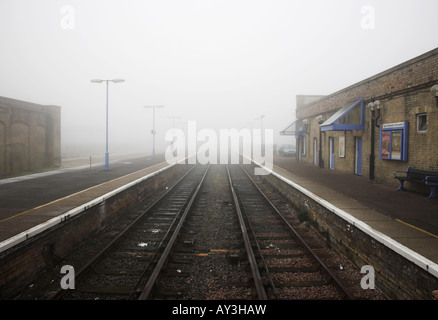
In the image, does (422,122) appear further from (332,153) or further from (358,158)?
(332,153)

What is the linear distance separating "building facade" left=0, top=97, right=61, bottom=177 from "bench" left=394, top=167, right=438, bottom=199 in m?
21.0

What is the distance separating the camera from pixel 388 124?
12.7 meters

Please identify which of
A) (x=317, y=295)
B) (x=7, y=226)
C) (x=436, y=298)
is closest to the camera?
(x=436, y=298)

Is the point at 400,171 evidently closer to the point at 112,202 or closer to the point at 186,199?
the point at 186,199

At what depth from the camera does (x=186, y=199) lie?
40.2 feet

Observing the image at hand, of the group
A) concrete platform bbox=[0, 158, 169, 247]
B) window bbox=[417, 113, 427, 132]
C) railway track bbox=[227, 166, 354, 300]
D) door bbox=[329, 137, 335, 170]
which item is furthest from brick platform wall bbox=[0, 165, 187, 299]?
door bbox=[329, 137, 335, 170]

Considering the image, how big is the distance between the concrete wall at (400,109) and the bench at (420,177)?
30cm

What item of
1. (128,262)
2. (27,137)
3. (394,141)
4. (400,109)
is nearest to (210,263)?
(128,262)

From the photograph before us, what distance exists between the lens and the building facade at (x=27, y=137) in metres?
17.8

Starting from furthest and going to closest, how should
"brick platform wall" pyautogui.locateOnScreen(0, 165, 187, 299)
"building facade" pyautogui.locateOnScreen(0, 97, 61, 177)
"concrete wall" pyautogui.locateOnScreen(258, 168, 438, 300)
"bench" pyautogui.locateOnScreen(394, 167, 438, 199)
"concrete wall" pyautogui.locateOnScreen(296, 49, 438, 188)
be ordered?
1. "building facade" pyautogui.locateOnScreen(0, 97, 61, 177)
2. "concrete wall" pyautogui.locateOnScreen(296, 49, 438, 188)
3. "bench" pyautogui.locateOnScreen(394, 167, 438, 199)
4. "brick platform wall" pyautogui.locateOnScreen(0, 165, 187, 299)
5. "concrete wall" pyautogui.locateOnScreen(258, 168, 438, 300)

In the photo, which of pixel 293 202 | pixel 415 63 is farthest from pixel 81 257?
pixel 415 63

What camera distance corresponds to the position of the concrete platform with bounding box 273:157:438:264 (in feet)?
17.8

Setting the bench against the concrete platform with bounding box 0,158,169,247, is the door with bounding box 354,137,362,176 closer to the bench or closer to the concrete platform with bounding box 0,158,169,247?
the bench
